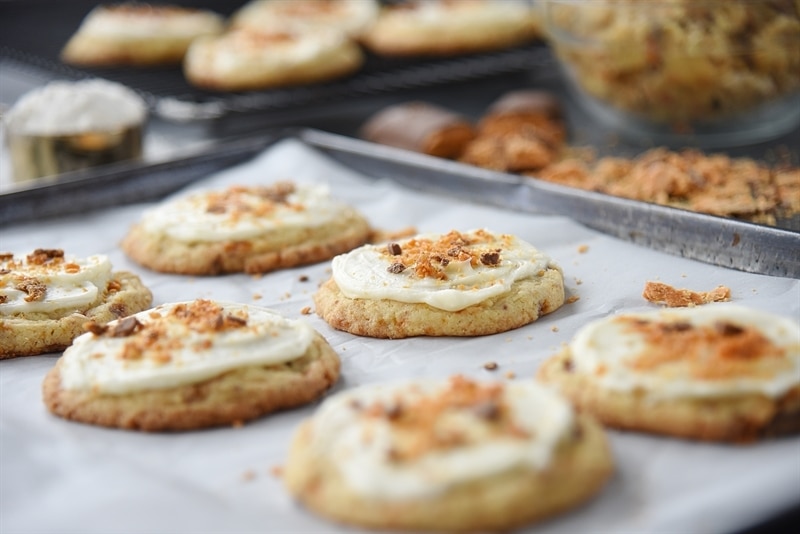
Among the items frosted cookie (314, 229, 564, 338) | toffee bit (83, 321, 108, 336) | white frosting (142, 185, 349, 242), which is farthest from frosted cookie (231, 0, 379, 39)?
toffee bit (83, 321, 108, 336)

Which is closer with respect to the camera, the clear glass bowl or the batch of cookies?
the clear glass bowl

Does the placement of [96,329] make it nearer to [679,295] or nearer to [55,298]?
[55,298]

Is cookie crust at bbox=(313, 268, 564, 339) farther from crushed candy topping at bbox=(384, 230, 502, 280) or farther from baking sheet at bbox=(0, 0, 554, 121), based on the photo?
baking sheet at bbox=(0, 0, 554, 121)

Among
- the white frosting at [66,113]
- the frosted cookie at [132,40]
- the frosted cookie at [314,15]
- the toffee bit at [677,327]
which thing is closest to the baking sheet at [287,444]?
the toffee bit at [677,327]

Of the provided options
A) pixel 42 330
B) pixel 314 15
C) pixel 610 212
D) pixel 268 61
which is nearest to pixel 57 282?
pixel 42 330

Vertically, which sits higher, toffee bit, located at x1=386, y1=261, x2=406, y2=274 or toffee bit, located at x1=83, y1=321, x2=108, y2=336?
toffee bit, located at x1=386, y1=261, x2=406, y2=274

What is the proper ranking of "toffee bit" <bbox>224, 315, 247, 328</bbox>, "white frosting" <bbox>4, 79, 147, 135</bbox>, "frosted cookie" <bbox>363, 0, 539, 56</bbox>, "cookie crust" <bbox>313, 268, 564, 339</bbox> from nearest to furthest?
"toffee bit" <bbox>224, 315, 247, 328</bbox> < "cookie crust" <bbox>313, 268, 564, 339</bbox> < "white frosting" <bbox>4, 79, 147, 135</bbox> < "frosted cookie" <bbox>363, 0, 539, 56</bbox>

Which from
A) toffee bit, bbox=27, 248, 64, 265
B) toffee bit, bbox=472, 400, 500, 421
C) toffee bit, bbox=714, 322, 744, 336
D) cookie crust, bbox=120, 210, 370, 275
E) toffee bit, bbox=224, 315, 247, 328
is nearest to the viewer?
toffee bit, bbox=472, 400, 500, 421
